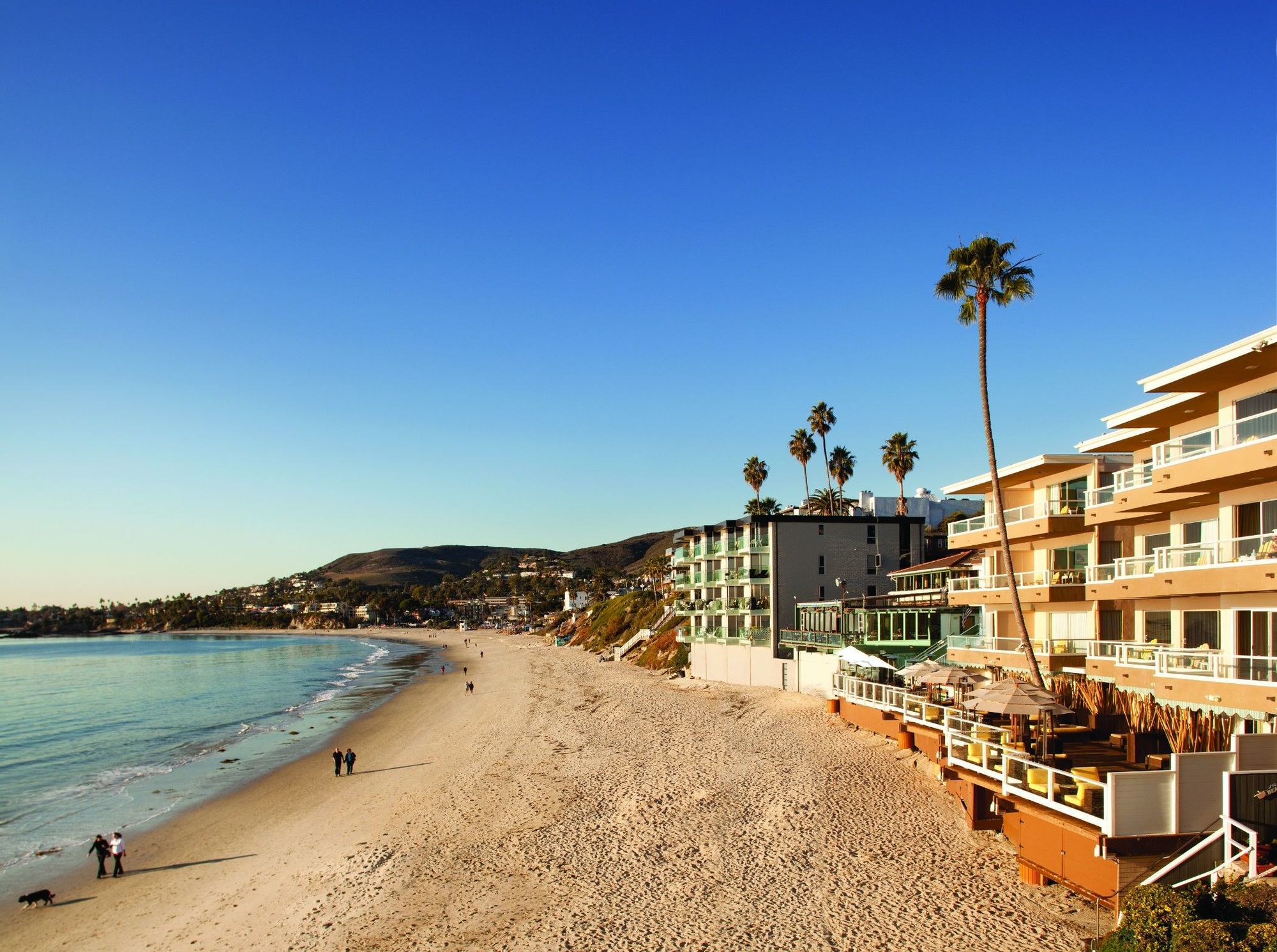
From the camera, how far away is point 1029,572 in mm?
29828

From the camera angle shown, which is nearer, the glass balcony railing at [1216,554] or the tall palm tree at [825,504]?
the glass balcony railing at [1216,554]

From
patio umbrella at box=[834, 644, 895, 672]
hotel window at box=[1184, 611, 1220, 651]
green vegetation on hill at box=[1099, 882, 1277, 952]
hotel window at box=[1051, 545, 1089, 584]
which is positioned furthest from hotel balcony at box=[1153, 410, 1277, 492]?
patio umbrella at box=[834, 644, 895, 672]

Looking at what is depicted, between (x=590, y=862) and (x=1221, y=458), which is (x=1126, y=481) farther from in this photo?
(x=590, y=862)

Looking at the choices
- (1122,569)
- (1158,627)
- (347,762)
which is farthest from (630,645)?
(1158,627)

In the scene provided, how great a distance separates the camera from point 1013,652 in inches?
1107

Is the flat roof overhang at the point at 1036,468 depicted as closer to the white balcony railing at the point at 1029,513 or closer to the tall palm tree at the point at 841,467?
the white balcony railing at the point at 1029,513

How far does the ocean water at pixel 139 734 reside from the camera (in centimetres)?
2967

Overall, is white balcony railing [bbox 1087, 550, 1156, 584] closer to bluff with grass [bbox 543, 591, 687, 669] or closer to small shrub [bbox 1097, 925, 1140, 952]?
small shrub [bbox 1097, 925, 1140, 952]

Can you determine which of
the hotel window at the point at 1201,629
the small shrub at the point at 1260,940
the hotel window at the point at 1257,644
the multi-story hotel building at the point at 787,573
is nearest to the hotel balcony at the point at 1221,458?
the hotel window at the point at 1257,644

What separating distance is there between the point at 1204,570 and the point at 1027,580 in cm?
1069

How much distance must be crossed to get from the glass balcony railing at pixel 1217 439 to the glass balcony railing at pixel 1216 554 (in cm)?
198

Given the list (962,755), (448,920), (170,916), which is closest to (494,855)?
(448,920)

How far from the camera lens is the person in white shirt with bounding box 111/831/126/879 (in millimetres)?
23297

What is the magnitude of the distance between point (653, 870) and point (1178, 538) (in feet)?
52.6
